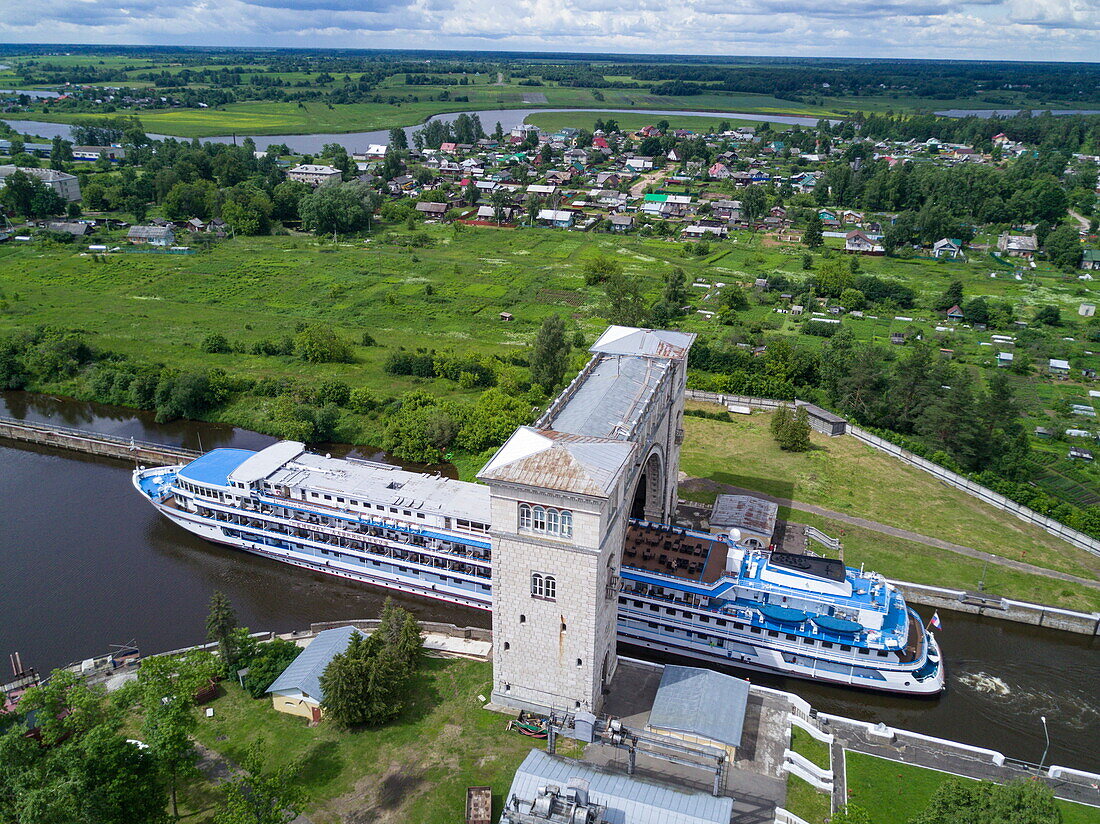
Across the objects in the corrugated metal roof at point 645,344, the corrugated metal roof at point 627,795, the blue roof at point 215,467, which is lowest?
the corrugated metal roof at point 627,795

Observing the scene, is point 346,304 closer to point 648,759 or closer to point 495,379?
point 495,379

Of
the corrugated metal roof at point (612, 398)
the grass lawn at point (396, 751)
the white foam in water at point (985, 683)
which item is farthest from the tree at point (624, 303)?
the grass lawn at point (396, 751)

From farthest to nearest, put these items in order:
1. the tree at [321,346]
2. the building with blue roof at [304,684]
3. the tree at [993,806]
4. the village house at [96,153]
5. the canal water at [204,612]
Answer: the village house at [96,153]
the tree at [321,346]
the canal water at [204,612]
the building with blue roof at [304,684]
the tree at [993,806]

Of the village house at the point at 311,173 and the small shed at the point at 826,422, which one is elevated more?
the village house at the point at 311,173

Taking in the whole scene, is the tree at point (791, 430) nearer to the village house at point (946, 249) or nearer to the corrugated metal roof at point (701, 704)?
the corrugated metal roof at point (701, 704)

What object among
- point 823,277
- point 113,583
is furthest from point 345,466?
point 823,277

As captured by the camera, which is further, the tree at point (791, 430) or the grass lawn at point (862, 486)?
the tree at point (791, 430)

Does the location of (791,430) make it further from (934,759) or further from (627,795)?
(627,795)
